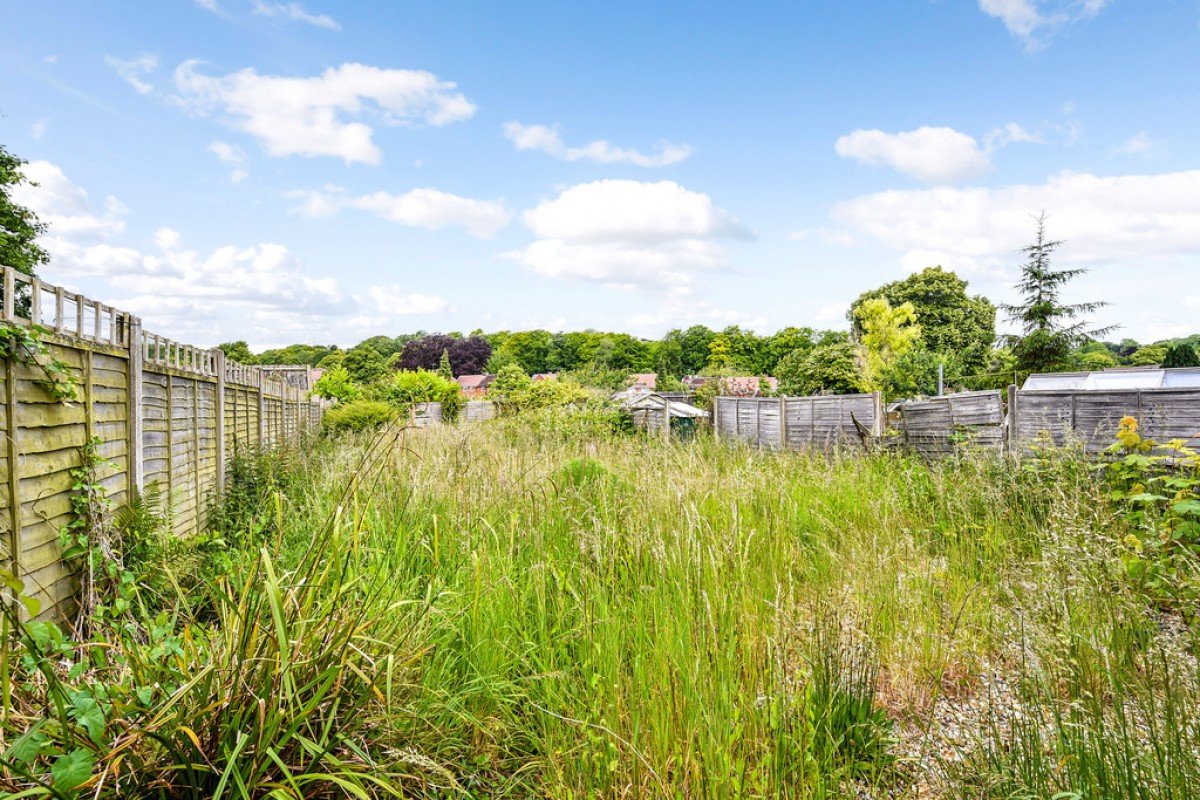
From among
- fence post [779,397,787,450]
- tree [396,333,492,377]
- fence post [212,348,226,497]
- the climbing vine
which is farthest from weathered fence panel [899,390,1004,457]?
tree [396,333,492,377]

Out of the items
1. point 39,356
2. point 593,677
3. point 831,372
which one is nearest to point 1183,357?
point 831,372

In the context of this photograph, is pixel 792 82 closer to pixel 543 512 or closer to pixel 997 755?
pixel 543 512

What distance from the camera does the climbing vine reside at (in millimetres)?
2572

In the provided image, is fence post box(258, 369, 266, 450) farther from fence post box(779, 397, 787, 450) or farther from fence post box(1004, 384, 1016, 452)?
fence post box(1004, 384, 1016, 452)

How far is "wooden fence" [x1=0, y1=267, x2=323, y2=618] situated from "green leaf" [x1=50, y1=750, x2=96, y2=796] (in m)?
1.23

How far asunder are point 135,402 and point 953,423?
30.1 ft

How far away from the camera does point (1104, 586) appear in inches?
80.9

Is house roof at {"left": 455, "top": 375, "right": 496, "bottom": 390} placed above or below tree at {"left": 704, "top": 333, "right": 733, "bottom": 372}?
below

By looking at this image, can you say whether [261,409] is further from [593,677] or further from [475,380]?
[475,380]

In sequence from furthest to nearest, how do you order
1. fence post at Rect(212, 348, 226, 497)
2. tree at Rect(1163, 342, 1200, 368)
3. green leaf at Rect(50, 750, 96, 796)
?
tree at Rect(1163, 342, 1200, 368) → fence post at Rect(212, 348, 226, 497) → green leaf at Rect(50, 750, 96, 796)

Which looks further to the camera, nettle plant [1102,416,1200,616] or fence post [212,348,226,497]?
fence post [212,348,226,497]

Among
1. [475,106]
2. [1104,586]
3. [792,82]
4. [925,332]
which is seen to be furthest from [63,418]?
[925,332]

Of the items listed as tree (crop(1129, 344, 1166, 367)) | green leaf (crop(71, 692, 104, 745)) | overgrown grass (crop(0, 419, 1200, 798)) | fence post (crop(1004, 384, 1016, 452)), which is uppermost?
tree (crop(1129, 344, 1166, 367))

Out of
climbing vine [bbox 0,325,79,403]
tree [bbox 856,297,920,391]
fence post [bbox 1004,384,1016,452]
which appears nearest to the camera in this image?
climbing vine [bbox 0,325,79,403]
